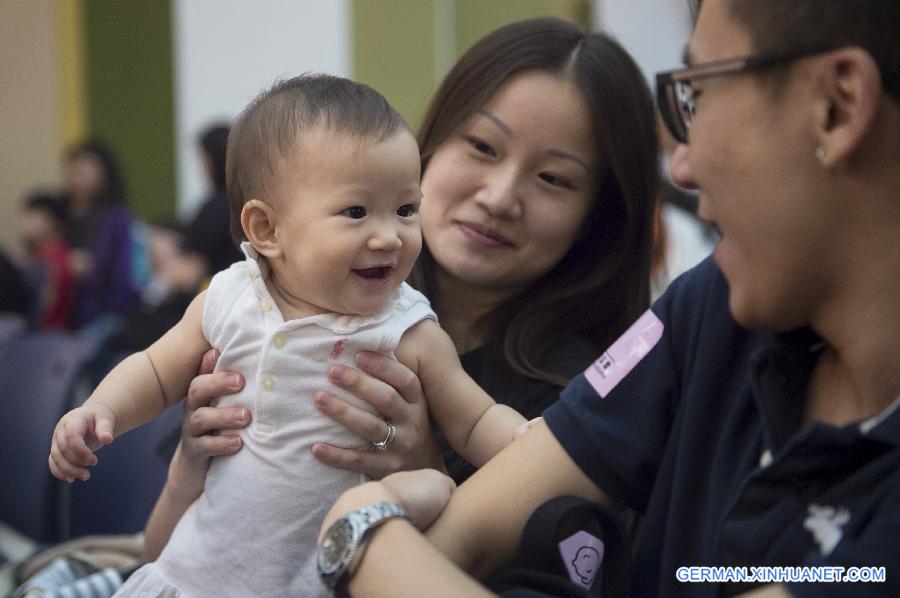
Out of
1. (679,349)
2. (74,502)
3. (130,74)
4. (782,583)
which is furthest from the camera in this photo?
(130,74)

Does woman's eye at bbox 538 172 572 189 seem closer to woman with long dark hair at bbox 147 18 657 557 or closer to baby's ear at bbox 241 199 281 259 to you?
woman with long dark hair at bbox 147 18 657 557

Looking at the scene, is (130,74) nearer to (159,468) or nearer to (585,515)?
(159,468)

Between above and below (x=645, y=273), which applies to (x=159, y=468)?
below

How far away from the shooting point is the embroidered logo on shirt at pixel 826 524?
1.10 meters

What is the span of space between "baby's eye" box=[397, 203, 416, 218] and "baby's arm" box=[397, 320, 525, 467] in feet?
0.55

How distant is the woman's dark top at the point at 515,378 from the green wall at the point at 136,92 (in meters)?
8.62

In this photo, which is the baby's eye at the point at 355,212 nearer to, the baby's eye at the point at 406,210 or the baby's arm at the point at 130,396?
the baby's eye at the point at 406,210

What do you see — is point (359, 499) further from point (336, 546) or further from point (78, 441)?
point (78, 441)

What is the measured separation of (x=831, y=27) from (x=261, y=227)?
0.84 meters

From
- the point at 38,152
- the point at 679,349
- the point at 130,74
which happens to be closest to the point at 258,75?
the point at 130,74

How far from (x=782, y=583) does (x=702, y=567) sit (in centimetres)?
19

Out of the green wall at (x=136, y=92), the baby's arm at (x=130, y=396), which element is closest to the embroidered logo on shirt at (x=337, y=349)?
the baby's arm at (x=130, y=396)

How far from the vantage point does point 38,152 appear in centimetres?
1105

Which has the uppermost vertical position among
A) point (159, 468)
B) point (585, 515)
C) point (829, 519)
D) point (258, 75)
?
point (829, 519)
